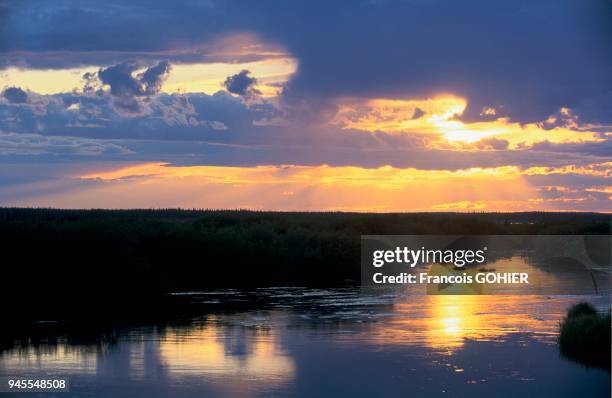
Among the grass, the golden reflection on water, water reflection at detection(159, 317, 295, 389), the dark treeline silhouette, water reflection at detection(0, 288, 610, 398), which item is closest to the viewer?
water reflection at detection(0, 288, 610, 398)

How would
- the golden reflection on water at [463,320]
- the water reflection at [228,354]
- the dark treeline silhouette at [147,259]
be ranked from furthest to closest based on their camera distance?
1. the dark treeline silhouette at [147,259]
2. the golden reflection on water at [463,320]
3. the water reflection at [228,354]

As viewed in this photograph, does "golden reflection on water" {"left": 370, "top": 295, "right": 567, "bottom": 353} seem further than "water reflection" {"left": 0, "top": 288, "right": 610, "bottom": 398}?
Yes

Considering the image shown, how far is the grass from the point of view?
75.6 feet

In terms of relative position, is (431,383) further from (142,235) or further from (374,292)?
(142,235)

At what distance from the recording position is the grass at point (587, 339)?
23031 mm

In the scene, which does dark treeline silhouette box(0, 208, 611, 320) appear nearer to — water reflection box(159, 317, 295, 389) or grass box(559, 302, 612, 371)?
water reflection box(159, 317, 295, 389)

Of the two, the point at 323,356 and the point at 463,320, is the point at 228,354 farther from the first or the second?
the point at 463,320

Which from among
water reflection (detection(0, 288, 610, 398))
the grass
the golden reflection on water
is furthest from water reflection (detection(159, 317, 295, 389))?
the grass

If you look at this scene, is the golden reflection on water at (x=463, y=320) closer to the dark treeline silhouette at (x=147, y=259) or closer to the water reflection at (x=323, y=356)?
the water reflection at (x=323, y=356)

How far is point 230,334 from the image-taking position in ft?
90.4

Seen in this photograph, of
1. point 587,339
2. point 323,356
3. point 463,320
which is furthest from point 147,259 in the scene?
point 587,339

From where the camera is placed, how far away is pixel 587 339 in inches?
941

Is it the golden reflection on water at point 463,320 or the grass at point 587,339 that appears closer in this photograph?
the grass at point 587,339

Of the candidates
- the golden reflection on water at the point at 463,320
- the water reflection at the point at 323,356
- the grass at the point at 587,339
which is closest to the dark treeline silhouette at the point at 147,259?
the water reflection at the point at 323,356
